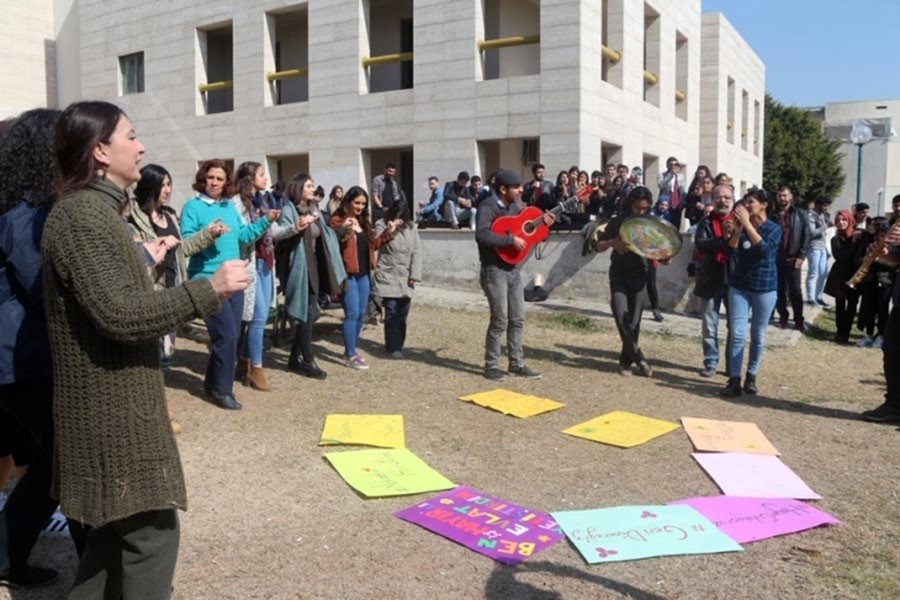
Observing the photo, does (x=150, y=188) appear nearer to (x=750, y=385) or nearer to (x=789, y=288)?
(x=750, y=385)

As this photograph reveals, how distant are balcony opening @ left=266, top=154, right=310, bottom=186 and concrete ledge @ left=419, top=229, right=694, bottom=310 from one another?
24.8 ft

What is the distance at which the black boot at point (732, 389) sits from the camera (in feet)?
23.0

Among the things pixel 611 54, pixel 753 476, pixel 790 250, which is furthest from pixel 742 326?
pixel 611 54

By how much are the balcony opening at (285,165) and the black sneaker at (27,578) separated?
18363 millimetres

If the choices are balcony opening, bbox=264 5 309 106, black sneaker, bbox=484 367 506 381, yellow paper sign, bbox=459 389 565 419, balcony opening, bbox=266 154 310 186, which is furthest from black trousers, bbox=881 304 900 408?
balcony opening, bbox=264 5 309 106

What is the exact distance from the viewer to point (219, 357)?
593 cm

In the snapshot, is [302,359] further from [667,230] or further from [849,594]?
[849,594]

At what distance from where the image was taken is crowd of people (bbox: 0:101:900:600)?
2.19 meters

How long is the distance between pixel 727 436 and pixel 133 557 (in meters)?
4.51

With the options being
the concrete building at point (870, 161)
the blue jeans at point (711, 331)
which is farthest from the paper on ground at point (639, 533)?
the concrete building at point (870, 161)

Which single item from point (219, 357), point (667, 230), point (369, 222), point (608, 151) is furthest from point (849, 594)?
point (608, 151)

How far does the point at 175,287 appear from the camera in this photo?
217cm

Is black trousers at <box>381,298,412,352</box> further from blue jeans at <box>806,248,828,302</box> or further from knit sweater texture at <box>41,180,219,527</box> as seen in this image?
blue jeans at <box>806,248,828,302</box>

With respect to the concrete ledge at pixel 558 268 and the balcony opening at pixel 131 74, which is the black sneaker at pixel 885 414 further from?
the balcony opening at pixel 131 74
